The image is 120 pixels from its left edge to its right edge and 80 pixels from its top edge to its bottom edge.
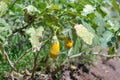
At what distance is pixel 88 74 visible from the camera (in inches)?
137

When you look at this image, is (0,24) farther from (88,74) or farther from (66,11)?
(88,74)

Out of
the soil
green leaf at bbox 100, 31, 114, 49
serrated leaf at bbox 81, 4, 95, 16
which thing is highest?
serrated leaf at bbox 81, 4, 95, 16

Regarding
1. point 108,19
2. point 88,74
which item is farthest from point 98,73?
point 108,19

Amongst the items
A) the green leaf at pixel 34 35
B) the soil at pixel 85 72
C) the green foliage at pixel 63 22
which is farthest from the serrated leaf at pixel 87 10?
the soil at pixel 85 72

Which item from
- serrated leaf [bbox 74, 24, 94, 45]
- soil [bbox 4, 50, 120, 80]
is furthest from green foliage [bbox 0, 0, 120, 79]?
soil [bbox 4, 50, 120, 80]

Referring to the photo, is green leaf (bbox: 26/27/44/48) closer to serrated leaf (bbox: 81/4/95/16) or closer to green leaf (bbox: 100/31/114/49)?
serrated leaf (bbox: 81/4/95/16)

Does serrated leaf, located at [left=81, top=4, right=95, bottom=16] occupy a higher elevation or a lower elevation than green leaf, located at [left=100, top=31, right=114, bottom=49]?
higher

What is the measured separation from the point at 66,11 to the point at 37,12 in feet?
0.41

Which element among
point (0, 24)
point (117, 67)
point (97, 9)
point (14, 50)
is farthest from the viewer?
point (117, 67)

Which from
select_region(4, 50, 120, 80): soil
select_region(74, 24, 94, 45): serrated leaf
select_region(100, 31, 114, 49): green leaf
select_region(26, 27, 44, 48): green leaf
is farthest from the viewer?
select_region(4, 50, 120, 80): soil

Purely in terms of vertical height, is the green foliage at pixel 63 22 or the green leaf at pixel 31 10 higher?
the green leaf at pixel 31 10

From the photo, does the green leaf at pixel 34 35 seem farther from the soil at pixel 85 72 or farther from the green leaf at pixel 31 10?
the soil at pixel 85 72

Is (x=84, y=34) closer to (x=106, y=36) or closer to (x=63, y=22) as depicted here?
(x=63, y=22)

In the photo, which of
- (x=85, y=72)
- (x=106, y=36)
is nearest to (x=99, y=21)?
(x=106, y=36)
